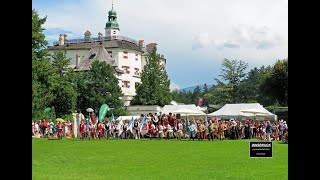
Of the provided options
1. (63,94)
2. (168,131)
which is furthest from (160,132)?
(63,94)

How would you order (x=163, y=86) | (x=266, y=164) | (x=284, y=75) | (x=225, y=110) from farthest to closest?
(x=163, y=86) → (x=284, y=75) → (x=225, y=110) → (x=266, y=164)

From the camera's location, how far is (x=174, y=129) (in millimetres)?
32281

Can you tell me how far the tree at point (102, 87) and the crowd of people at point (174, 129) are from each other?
2310 cm

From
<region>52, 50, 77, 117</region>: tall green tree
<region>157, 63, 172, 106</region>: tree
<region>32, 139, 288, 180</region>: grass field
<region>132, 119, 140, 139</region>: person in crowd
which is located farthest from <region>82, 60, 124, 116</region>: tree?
<region>32, 139, 288, 180</region>: grass field

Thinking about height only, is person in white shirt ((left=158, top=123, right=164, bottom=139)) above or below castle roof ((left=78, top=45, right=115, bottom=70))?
below

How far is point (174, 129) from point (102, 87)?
2854cm

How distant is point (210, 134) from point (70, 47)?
163 feet

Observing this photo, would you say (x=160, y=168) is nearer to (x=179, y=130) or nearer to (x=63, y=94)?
(x=179, y=130)

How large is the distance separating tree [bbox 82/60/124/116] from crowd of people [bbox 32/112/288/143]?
23.1 m

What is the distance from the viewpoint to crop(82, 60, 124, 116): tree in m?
58.8

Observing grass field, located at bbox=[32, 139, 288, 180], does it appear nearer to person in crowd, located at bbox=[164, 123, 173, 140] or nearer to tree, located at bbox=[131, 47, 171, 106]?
person in crowd, located at bbox=[164, 123, 173, 140]
